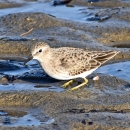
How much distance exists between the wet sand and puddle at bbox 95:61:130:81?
0.34 meters

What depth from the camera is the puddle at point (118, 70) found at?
33.3 ft

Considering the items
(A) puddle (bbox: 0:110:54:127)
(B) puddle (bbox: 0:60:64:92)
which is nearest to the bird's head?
(B) puddle (bbox: 0:60:64:92)

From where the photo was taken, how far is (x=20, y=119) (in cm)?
802

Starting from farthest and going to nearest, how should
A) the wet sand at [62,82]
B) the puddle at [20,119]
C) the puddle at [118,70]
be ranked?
the puddle at [118,70] < the wet sand at [62,82] < the puddle at [20,119]

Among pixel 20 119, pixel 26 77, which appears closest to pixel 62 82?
pixel 26 77

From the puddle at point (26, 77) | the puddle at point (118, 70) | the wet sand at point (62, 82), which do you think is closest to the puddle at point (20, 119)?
the wet sand at point (62, 82)

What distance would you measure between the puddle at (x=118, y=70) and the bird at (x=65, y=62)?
25.6 inches

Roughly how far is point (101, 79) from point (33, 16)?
164 inches

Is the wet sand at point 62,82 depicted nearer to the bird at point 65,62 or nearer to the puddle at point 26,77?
the puddle at point 26,77

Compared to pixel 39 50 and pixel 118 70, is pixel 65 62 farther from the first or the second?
pixel 118 70

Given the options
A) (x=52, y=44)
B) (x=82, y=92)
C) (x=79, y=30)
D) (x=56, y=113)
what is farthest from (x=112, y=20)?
(x=56, y=113)

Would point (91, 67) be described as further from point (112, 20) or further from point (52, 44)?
point (112, 20)

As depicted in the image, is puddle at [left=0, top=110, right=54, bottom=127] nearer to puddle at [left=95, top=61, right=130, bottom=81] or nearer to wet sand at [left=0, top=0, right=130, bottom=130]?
A: wet sand at [left=0, top=0, right=130, bottom=130]

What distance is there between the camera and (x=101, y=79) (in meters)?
9.66
